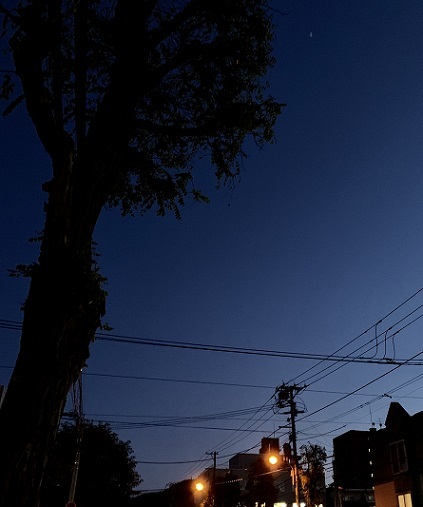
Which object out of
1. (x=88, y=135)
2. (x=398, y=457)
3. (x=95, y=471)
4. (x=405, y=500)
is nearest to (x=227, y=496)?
(x=95, y=471)

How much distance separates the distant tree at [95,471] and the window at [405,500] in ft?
67.4

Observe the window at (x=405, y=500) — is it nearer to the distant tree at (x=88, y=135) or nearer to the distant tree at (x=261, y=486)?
the distant tree at (x=88, y=135)

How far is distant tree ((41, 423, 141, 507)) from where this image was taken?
109 ft

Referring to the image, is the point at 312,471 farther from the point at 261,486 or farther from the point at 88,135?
the point at 88,135

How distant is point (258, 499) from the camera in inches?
1924

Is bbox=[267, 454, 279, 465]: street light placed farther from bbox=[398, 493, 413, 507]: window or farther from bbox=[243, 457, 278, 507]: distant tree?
bbox=[243, 457, 278, 507]: distant tree

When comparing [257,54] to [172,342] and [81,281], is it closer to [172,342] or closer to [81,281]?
[81,281]

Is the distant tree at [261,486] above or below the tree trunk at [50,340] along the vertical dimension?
above

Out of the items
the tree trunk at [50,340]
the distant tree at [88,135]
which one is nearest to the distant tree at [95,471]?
the distant tree at [88,135]

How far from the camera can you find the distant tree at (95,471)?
3334 centimetres

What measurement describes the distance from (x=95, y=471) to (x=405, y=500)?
22.4m

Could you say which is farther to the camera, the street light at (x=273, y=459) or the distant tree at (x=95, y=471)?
the distant tree at (x=95, y=471)

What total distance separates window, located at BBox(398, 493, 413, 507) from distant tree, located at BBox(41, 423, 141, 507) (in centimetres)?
2055

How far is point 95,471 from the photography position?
35188 millimetres
